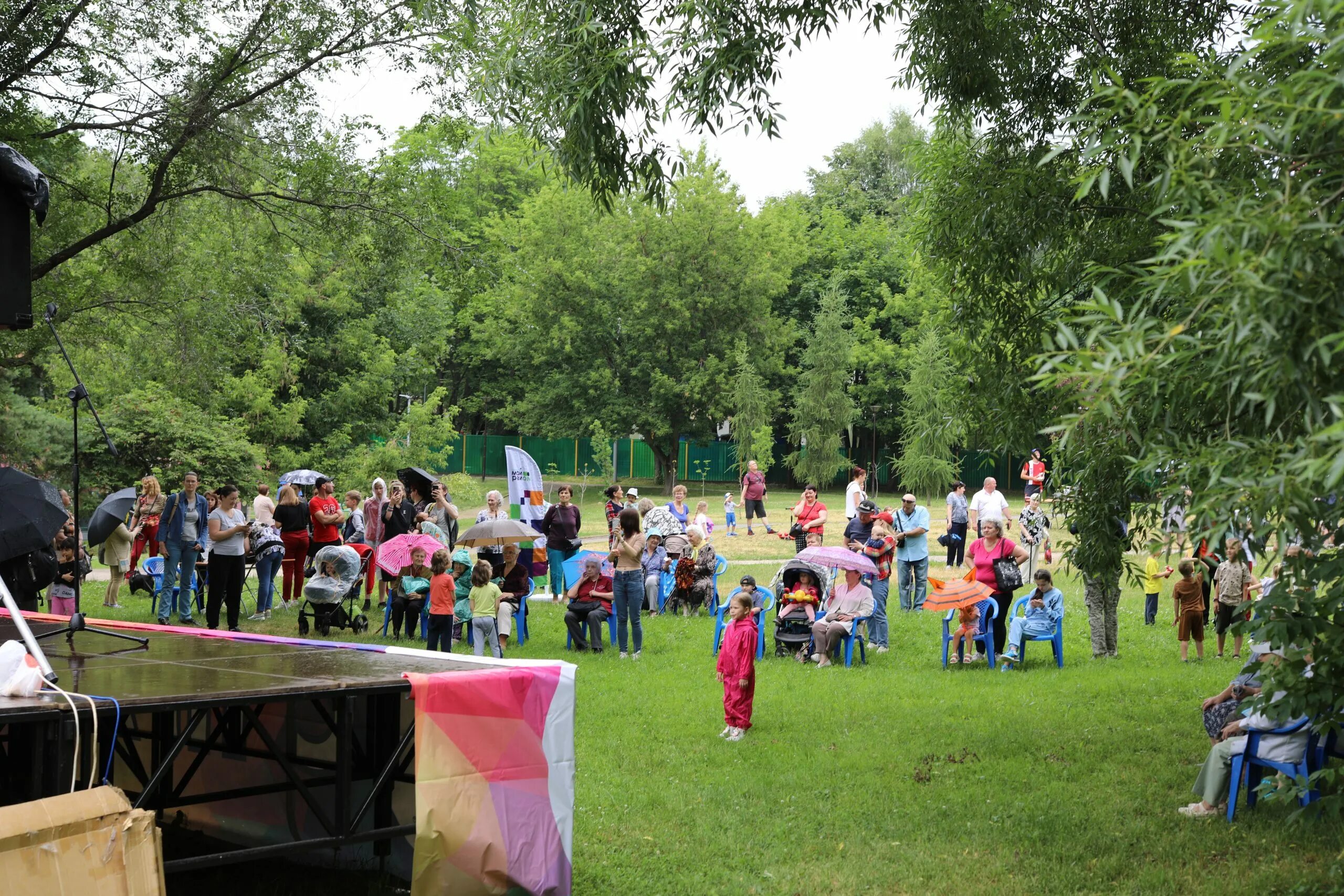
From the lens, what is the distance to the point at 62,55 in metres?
13.7

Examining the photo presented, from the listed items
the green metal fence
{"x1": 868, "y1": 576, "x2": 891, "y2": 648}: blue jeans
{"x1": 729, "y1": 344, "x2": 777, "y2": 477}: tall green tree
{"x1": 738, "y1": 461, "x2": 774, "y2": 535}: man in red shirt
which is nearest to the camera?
{"x1": 868, "y1": 576, "x2": 891, "y2": 648}: blue jeans

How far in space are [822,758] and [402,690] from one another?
4029mm

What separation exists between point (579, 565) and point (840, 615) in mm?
3803

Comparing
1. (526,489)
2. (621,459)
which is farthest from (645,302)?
(526,489)

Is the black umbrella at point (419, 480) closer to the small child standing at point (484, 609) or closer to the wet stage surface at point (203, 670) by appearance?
the small child standing at point (484, 609)

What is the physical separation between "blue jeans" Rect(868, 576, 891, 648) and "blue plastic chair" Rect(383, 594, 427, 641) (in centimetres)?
462

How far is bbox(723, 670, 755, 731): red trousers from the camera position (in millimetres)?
9117

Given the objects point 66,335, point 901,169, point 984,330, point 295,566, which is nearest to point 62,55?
point 66,335

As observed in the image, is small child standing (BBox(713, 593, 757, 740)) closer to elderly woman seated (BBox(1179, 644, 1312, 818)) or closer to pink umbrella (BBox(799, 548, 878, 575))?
elderly woman seated (BBox(1179, 644, 1312, 818))

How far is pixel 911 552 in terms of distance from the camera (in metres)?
16.3

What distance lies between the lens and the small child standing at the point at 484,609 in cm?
1178

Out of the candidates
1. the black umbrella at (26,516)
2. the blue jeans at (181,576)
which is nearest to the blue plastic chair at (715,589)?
the blue jeans at (181,576)

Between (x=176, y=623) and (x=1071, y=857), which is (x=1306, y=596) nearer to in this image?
(x=1071, y=857)

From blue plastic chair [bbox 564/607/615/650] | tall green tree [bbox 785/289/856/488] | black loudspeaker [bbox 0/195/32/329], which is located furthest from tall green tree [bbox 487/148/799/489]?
black loudspeaker [bbox 0/195/32/329]
